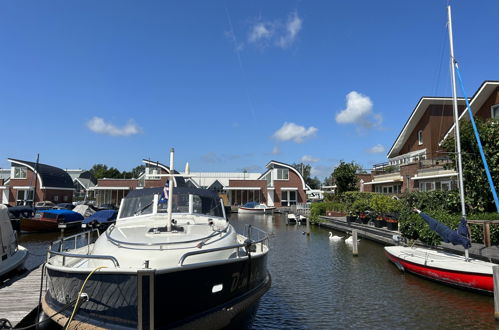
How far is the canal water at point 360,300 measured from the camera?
8773 mm

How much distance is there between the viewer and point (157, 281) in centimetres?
483

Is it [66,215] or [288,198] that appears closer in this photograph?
[66,215]

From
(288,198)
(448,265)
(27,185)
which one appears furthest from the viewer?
(288,198)

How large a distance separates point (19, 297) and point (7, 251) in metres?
4.94

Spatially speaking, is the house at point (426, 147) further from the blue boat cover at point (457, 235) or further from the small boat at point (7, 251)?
the small boat at point (7, 251)

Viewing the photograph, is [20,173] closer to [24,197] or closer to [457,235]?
[24,197]

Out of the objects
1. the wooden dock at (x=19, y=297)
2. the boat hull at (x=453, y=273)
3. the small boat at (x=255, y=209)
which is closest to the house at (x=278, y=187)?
the small boat at (x=255, y=209)

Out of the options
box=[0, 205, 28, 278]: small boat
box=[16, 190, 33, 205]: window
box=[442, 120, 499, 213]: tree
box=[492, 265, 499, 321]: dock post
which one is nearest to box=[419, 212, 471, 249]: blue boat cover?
box=[492, 265, 499, 321]: dock post

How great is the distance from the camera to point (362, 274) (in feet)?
44.7

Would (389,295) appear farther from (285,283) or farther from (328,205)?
(328,205)

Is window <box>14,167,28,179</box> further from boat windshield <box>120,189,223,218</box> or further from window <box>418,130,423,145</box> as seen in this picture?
window <box>418,130,423,145</box>

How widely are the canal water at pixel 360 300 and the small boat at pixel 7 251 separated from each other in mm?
3655

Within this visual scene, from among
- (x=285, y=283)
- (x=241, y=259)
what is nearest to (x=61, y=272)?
(x=241, y=259)

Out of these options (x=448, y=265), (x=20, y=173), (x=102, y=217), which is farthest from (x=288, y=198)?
(x=448, y=265)
